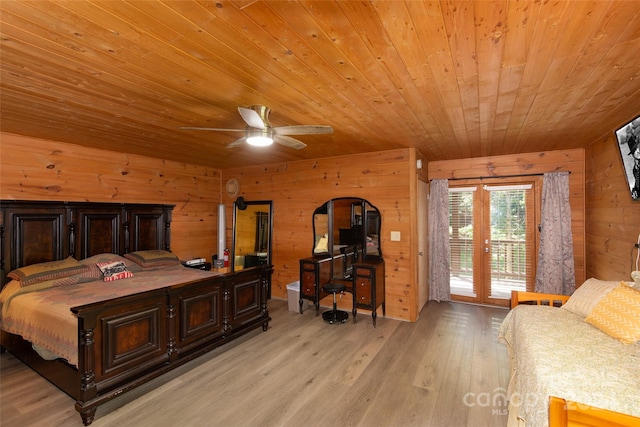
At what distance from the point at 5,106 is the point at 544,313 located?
5.05 meters

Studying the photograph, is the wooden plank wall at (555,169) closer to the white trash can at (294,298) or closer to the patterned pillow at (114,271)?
the white trash can at (294,298)

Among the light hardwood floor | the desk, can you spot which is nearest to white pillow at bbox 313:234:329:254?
the desk

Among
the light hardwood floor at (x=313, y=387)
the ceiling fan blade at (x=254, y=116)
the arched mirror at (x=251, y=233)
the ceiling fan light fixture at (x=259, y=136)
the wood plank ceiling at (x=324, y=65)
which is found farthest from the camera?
the arched mirror at (x=251, y=233)

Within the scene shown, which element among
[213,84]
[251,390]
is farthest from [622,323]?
[213,84]

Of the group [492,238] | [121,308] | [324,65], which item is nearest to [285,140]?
[324,65]

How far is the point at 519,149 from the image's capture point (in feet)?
13.8

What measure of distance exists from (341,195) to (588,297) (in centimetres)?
309

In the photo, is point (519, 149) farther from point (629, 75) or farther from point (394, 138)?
point (629, 75)

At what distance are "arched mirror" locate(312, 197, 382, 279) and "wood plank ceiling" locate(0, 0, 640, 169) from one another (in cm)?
155

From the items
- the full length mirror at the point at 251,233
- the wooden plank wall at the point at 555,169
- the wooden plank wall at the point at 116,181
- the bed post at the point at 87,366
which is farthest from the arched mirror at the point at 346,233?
the bed post at the point at 87,366

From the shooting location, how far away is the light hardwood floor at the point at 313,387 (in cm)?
218

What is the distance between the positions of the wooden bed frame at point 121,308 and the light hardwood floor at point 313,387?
5.8 inches

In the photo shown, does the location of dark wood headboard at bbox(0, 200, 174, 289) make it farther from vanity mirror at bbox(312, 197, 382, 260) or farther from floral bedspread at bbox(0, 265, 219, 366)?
vanity mirror at bbox(312, 197, 382, 260)

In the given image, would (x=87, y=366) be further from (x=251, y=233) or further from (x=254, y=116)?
(x=251, y=233)
